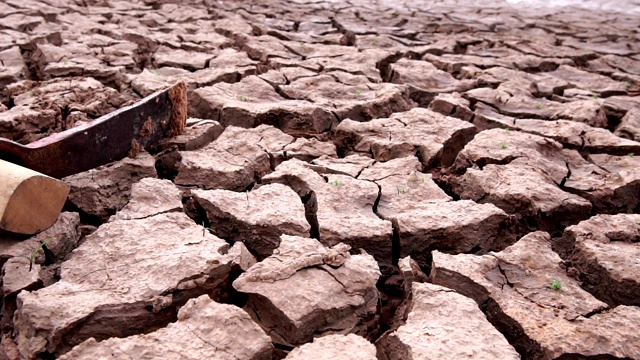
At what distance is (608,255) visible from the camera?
1848 millimetres

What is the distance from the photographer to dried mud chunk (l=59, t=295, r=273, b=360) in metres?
1.33

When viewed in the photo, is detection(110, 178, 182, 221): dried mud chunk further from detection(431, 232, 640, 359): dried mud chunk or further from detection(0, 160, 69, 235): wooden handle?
detection(431, 232, 640, 359): dried mud chunk

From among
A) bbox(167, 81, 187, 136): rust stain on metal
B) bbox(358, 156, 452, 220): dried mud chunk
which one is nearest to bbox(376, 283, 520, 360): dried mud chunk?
bbox(358, 156, 452, 220): dried mud chunk

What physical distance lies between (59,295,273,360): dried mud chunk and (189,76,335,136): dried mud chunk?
1.56 m

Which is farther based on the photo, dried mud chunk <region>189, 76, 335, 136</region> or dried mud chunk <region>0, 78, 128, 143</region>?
dried mud chunk <region>189, 76, 335, 136</region>

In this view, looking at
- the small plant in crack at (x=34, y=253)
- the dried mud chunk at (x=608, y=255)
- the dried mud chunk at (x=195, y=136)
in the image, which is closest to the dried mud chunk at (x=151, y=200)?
the small plant in crack at (x=34, y=253)

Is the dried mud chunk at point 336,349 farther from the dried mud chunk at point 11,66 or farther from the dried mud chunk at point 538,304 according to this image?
the dried mud chunk at point 11,66

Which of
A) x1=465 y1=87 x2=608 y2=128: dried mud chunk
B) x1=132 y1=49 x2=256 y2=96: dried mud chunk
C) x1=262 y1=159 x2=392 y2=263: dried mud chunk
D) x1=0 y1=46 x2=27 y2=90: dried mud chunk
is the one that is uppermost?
x1=465 y1=87 x2=608 y2=128: dried mud chunk

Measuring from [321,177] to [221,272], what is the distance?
31.3 inches

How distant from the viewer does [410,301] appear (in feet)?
5.43

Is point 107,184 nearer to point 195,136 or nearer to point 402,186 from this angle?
point 195,136

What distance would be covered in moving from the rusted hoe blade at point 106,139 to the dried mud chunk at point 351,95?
946mm

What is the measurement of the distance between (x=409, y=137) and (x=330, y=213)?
3.08 ft

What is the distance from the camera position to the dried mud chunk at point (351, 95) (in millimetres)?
3131
